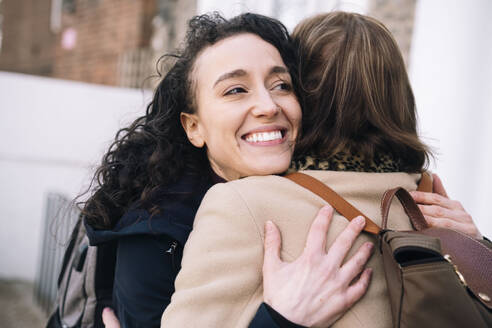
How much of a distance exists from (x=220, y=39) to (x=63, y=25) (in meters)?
6.84

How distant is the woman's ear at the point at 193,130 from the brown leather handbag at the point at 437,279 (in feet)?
3.13

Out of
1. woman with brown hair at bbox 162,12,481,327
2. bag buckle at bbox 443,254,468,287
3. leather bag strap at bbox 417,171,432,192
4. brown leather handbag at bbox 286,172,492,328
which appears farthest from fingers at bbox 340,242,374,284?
leather bag strap at bbox 417,171,432,192

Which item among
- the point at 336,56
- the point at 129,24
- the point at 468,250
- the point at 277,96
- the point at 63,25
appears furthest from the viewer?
the point at 63,25

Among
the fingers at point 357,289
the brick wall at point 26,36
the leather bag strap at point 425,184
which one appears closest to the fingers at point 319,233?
the fingers at point 357,289

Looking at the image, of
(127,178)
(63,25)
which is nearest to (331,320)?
(127,178)

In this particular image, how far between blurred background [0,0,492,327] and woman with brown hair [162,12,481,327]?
1.64 feet

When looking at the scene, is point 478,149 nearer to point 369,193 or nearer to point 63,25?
point 369,193

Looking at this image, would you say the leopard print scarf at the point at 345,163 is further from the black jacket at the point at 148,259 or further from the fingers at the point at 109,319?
the fingers at the point at 109,319

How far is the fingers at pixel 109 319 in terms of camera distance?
1815 mm

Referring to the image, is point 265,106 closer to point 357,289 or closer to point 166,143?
point 166,143

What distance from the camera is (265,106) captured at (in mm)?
1702

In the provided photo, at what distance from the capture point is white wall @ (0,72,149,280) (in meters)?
4.70

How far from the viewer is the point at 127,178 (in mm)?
1951

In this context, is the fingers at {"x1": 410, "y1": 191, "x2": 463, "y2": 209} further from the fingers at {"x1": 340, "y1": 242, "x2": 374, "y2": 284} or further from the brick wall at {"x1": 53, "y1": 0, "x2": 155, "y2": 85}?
the brick wall at {"x1": 53, "y1": 0, "x2": 155, "y2": 85}
